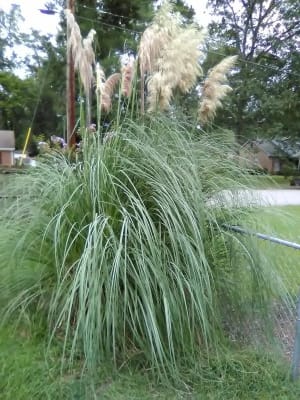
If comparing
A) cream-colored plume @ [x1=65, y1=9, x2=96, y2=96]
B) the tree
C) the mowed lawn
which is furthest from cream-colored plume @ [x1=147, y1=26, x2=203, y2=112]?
the tree

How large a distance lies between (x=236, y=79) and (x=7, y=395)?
2597 cm

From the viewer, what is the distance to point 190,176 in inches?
99.0

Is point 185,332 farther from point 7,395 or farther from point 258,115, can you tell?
point 258,115

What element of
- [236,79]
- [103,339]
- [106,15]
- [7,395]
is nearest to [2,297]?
[7,395]

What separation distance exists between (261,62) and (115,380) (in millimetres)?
28141

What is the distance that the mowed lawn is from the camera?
2096mm

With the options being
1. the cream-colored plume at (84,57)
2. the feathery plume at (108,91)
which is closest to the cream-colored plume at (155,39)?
the feathery plume at (108,91)

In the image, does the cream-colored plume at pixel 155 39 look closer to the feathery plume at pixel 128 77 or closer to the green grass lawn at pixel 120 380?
the feathery plume at pixel 128 77

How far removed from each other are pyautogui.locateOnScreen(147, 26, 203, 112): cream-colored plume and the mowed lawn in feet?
6.10

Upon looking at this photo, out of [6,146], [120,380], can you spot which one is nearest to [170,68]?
[120,380]

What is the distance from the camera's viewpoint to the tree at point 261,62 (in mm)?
25141

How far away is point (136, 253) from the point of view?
7.26 ft

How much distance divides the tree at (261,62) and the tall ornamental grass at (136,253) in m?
22.7

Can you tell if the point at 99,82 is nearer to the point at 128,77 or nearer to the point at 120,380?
the point at 128,77
